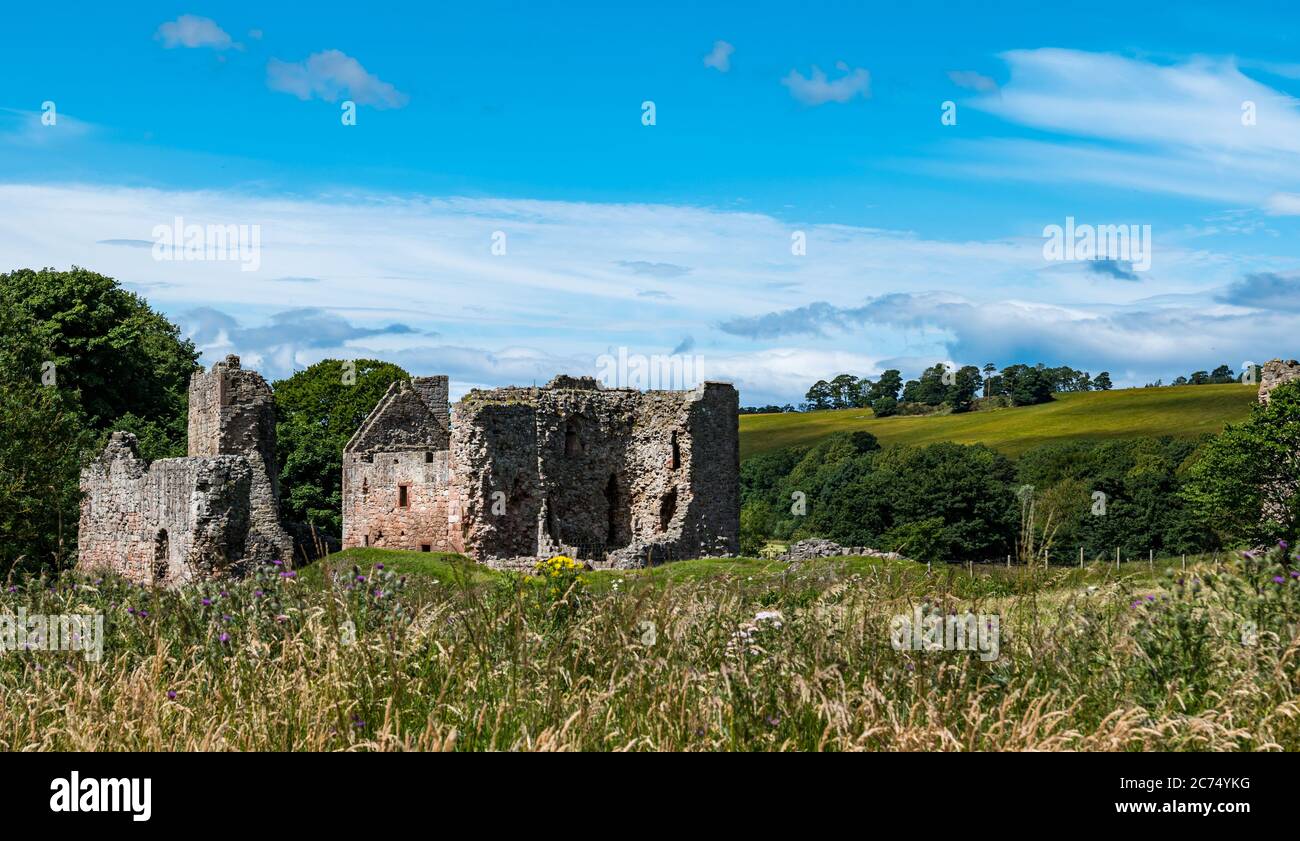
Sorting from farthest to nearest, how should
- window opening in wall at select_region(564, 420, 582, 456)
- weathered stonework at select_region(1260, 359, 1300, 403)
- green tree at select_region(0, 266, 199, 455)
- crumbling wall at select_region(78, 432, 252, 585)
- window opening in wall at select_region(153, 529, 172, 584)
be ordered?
green tree at select_region(0, 266, 199, 455)
weathered stonework at select_region(1260, 359, 1300, 403)
window opening in wall at select_region(564, 420, 582, 456)
window opening in wall at select_region(153, 529, 172, 584)
crumbling wall at select_region(78, 432, 252, 585)

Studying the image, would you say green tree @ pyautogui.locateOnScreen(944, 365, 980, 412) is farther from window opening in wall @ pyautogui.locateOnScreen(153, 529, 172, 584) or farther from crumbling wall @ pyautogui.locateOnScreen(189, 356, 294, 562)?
window opening in wall @ pyautogui.locateOnScreen(153, 529, 172, 584)

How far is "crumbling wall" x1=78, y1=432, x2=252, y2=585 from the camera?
2117 cm

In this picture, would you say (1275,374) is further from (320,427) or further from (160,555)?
(320,427)

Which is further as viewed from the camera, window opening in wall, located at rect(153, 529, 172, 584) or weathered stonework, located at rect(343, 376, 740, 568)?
weathered stonework, located at rect(343, 376, 740, 568)

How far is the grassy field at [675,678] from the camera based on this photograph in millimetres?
6512

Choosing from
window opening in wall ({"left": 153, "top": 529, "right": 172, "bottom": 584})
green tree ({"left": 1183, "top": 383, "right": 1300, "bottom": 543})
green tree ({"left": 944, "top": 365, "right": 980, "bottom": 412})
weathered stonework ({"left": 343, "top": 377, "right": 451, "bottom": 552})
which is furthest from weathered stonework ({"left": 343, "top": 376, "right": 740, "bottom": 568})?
green tree ({"left": 944, "top": 365, "right": 980, "bottom": 412})

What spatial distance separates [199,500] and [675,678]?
52.8 ft

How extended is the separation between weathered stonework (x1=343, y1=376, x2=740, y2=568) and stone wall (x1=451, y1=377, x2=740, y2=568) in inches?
1.2

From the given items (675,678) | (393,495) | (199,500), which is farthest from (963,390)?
(675,678)

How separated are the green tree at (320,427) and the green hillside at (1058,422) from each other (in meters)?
54.4

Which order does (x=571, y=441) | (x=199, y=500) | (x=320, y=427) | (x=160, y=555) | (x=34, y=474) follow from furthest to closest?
(x=320, y=427), (x=571, y=441), (x=34, y=474), (x=160, y=555), (x=199, y=500)

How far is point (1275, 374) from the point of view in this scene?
42.3m
